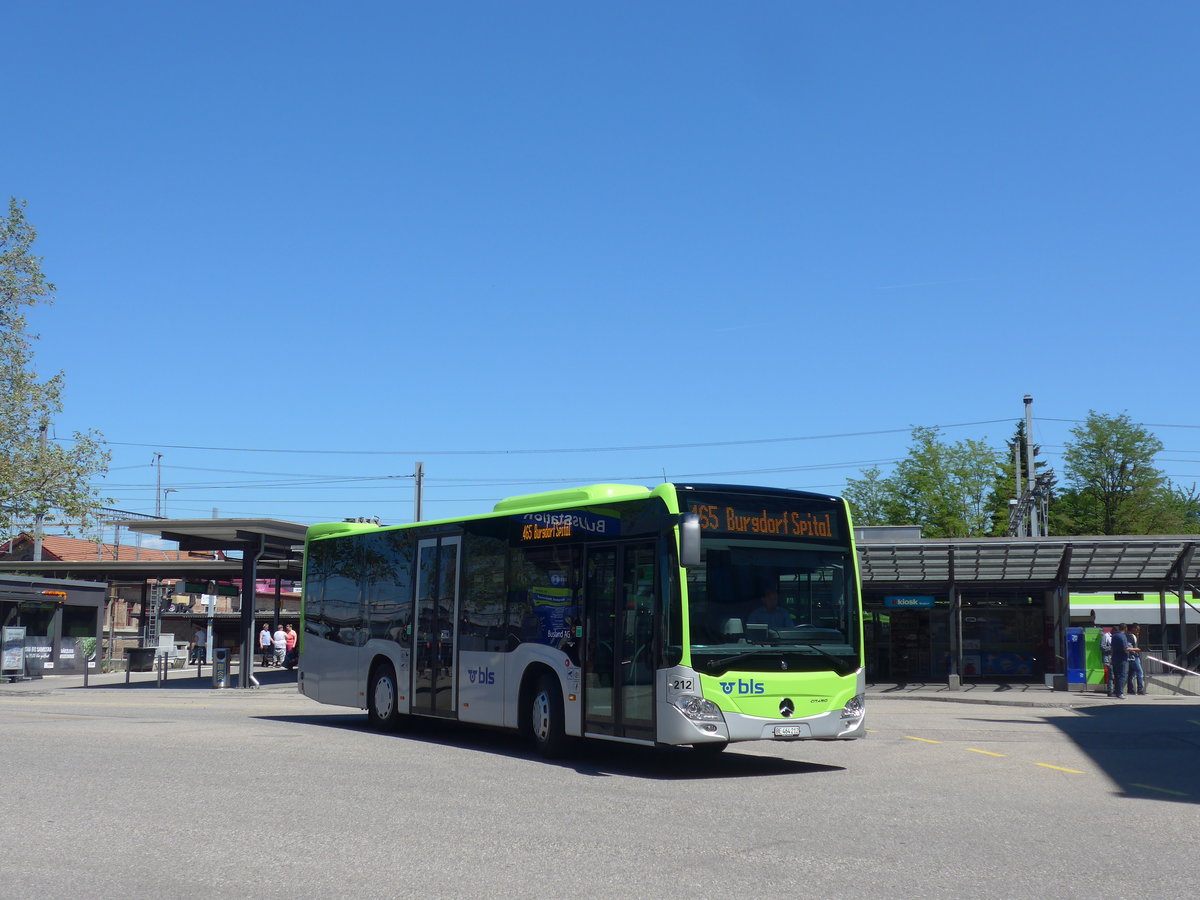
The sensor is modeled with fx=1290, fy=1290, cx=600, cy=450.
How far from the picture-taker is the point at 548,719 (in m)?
14.8

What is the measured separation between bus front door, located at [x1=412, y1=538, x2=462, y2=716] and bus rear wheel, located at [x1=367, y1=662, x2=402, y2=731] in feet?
2.20

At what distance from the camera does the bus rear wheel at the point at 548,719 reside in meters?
14.6

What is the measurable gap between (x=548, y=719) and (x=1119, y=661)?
1830cm

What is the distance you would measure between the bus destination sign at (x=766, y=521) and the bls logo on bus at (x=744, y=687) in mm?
1536

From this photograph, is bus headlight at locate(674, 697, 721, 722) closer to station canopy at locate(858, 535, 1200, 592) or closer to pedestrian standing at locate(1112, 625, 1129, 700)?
pedestrian standing at locate(1112, 625, 1129, 700)

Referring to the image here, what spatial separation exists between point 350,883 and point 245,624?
28.0 metres

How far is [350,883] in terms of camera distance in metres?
7.29

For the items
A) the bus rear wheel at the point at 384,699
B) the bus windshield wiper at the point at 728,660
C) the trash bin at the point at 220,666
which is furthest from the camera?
the trash bin at the point at 220,666

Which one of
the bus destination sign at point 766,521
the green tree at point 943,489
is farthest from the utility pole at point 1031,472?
the bus destination sign at point 766,521

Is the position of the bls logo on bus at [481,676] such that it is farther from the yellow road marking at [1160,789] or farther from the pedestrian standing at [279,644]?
the pedestrian standing at [279,644]

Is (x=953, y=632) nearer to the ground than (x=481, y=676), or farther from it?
farther from it

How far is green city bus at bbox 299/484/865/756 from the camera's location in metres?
12.9

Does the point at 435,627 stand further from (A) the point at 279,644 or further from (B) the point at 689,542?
(A) the point at 279,644

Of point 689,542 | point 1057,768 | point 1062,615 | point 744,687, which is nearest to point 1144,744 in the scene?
point 1057,768
